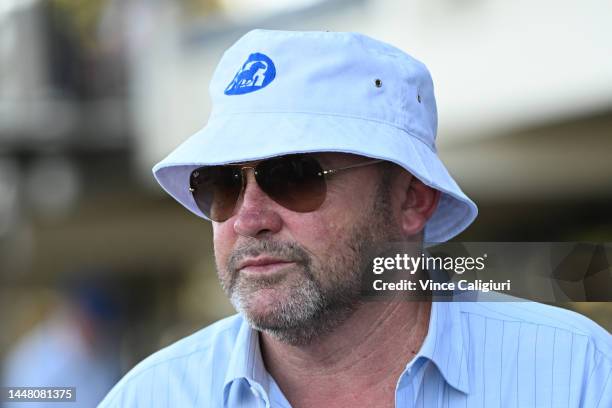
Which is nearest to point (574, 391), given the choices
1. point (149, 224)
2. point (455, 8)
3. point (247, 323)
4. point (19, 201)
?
point (247, 323)

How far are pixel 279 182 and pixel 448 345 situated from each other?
0.51 m

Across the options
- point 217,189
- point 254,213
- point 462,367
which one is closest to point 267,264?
point 254,213

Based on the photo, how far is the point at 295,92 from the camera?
228 cm

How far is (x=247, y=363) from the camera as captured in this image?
7.65 feet

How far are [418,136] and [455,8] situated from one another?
14.9ft

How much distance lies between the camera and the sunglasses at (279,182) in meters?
Result: 2.28

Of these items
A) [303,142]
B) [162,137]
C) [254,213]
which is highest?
[162,137]

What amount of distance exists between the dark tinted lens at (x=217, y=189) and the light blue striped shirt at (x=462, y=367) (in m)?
0.28

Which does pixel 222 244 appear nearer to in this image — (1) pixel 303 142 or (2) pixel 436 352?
(1) pixel 303 142

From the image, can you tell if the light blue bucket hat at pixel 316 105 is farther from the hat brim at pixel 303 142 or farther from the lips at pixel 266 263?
the lips at pixel 266 263

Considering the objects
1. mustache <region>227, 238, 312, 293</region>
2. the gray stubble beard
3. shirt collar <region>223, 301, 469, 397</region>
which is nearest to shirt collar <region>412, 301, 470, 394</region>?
shirt collar <region>223, 301, 469, 397</region>

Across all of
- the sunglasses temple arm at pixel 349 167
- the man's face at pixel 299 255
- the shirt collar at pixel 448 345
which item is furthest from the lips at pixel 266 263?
the shirt collar at pixel 448 345

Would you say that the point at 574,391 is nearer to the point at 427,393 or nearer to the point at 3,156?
the point at 427,393

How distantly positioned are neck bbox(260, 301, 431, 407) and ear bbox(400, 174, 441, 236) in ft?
0.73
